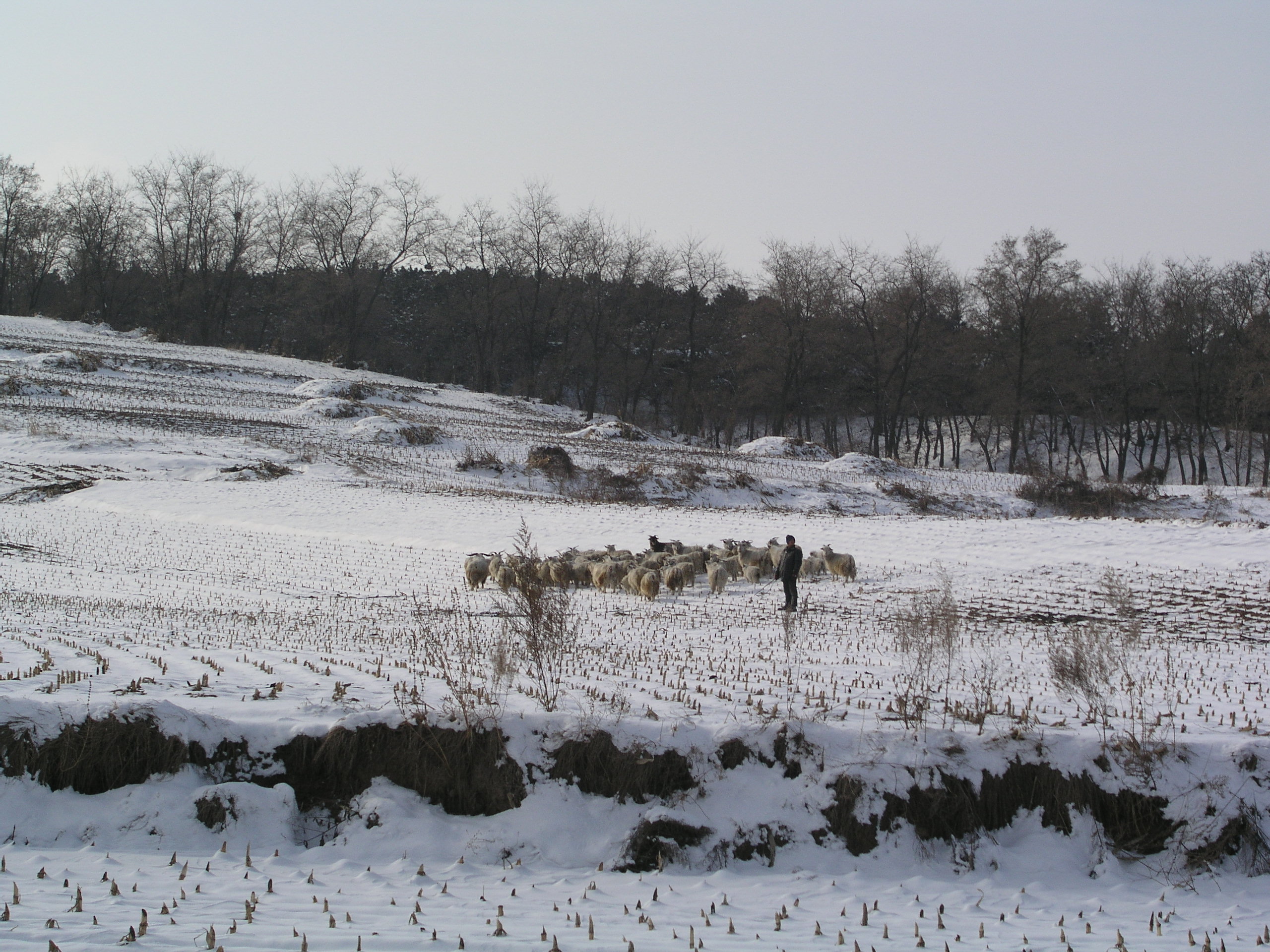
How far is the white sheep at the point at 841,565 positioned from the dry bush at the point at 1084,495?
70.2 ft

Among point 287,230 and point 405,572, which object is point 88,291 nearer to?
point 287,230

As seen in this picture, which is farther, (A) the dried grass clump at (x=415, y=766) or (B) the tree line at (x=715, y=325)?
(B) the tree line at (x=715, y=325)

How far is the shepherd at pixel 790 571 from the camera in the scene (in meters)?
15.1

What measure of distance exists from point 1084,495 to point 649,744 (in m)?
35.5

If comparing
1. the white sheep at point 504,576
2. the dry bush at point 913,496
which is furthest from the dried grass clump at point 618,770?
the dry bush at point 913,496

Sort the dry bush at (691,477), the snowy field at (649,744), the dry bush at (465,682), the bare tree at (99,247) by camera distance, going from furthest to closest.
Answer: the bare tree at (99,247) → the dry bush at (691,477) → the dry bush at (465,682) → the snowy field at (649,744)

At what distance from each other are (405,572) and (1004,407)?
40608mm

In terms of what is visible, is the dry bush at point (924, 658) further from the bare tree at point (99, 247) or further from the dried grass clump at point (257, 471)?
the bare tree at point (99, 247)

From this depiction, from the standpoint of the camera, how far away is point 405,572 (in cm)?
2012

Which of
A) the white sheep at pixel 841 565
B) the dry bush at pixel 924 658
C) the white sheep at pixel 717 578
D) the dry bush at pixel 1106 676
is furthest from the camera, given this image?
the white sheep at pixel 841 565

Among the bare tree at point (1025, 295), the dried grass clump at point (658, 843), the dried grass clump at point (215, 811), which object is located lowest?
the dried grass clump at point (658, 843)

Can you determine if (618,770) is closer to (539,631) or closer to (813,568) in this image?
(539,631)

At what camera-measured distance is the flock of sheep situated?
59.2ft

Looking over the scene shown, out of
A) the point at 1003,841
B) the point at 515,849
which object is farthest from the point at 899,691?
the point at 515,849
